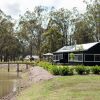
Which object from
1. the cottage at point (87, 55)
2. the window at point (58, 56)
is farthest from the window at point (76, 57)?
the window at point (58, 56)

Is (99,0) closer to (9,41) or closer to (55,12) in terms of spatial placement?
(55,12)

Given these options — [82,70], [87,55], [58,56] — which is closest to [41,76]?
[82,70]

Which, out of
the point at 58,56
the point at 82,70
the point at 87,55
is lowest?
the point at 82,70

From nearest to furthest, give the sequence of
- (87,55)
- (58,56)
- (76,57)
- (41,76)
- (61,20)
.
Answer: (41,76) → (87,55) → (76,57) → (58,56) → (61,20)

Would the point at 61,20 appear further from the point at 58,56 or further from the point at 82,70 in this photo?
the point at 82,70

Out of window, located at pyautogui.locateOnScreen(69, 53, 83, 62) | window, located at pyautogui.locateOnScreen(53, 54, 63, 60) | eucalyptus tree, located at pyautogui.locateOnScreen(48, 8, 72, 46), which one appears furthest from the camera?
eucalyptus tree, located at pyautogui.locateOnScreen(48, 8, 72, 46)

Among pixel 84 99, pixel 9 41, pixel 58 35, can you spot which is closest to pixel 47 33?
pixel 58 35

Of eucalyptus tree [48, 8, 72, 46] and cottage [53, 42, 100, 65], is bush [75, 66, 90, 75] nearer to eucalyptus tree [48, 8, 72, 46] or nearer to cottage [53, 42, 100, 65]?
cottage [53, 42, 100, 65]

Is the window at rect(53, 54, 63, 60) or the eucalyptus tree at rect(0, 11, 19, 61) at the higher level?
the eucalyptus tree at rect(0, 11, 19, 61)

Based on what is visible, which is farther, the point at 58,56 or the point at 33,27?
the point at 33,27

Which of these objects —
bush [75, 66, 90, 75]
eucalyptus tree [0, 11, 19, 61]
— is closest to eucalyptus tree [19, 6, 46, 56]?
eucalyptus tree [0, 11, 19, 61]

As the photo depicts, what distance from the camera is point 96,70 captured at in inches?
1556

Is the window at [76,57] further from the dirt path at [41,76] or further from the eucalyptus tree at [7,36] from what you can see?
the eucalyptus tree at [7,36]

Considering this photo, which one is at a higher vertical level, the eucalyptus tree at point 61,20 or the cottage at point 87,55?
the eucalyptus tree at point 61,20
